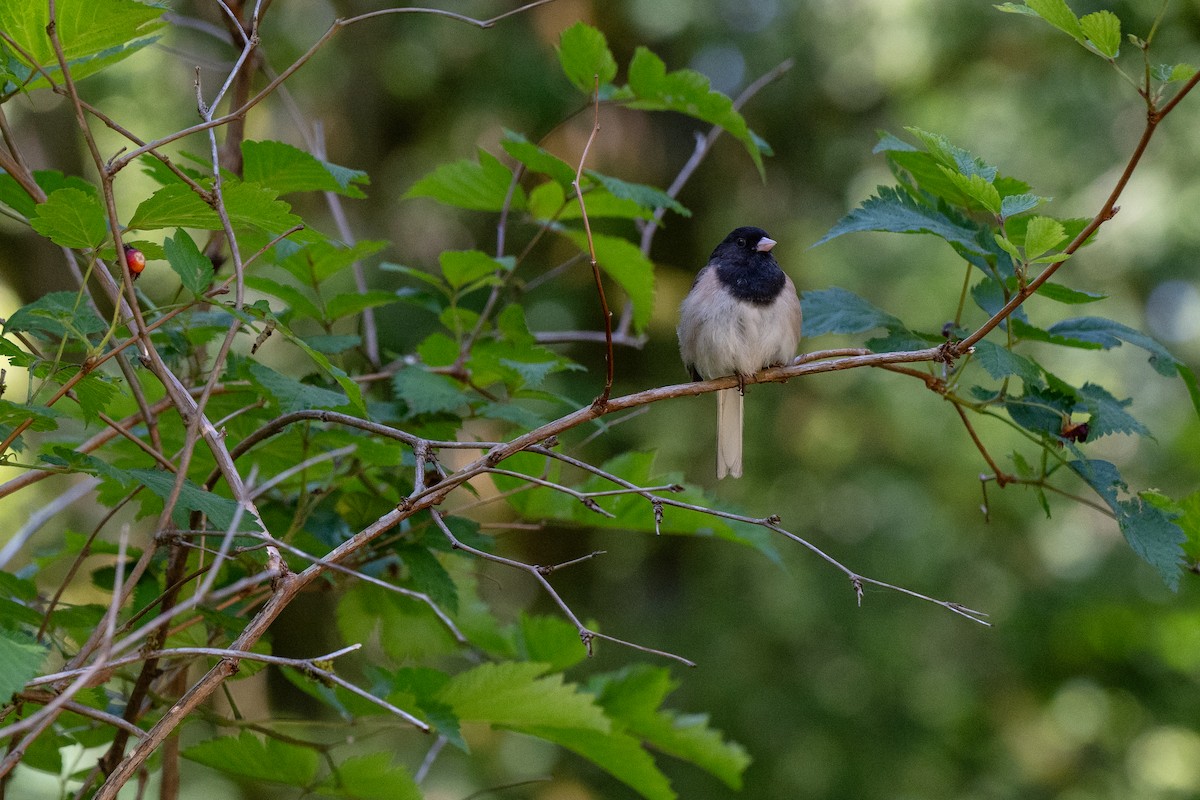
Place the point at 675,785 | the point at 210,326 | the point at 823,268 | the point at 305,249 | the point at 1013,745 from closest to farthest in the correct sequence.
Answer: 1. the point at 210,326
2. the point at 305,249
3. the point at 675,785
4. the point at 1013,745
5. the point at 823,268

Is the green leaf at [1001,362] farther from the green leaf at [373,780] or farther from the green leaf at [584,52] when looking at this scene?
the green leaf at [373,780]

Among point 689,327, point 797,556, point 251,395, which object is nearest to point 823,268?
point 797,556

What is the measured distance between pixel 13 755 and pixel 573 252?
14.2 feet

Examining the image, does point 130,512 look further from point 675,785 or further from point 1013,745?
point 1013,745

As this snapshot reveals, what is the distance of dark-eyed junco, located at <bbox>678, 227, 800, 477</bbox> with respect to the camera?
2.32 m

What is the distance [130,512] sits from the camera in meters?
4.40

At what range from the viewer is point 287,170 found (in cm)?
130

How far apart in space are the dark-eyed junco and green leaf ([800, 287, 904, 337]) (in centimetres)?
63

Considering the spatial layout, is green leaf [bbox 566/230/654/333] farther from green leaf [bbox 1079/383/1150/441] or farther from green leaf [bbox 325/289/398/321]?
green leaf [bbox 1079/383/1150/441]

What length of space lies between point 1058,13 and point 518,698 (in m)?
0.94

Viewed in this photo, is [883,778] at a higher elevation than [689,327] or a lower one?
lower

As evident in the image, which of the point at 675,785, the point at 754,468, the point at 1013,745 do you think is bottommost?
the point at 1013,745

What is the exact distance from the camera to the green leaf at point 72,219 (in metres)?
1.00

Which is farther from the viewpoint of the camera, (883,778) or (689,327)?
(883,778)
